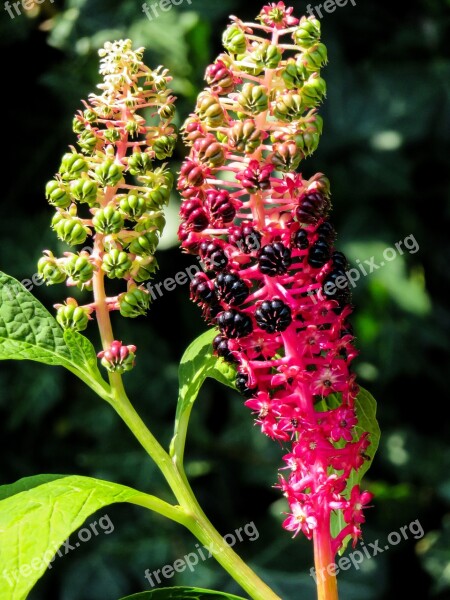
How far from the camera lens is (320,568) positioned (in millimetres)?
1354

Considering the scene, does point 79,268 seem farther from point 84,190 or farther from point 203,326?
point 203,326

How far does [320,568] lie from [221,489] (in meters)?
2.17

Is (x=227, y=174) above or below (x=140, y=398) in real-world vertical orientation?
above

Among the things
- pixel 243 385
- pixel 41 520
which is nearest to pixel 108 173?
pixel 243 385

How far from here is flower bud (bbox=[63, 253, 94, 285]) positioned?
1.32 m

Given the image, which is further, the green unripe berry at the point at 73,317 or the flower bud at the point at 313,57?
the green unripe berry at the point at 73,317

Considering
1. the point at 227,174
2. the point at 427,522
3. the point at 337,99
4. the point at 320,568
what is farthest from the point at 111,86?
the point at 427,522

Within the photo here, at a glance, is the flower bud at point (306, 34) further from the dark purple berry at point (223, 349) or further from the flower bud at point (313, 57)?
the dark purple berry at point (223, 349)

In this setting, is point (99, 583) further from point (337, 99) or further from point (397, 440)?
point (337, 99)

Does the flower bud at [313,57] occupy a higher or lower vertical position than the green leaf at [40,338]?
higher

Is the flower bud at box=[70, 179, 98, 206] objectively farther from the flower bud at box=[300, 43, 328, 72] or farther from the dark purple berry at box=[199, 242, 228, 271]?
the flower bud at box=[300, 43, 328, 72]

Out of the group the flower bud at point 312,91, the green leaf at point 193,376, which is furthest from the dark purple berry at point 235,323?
the flower bud at point 312,91

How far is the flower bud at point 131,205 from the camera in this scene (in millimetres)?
1286

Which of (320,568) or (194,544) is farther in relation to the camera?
(194,544)
